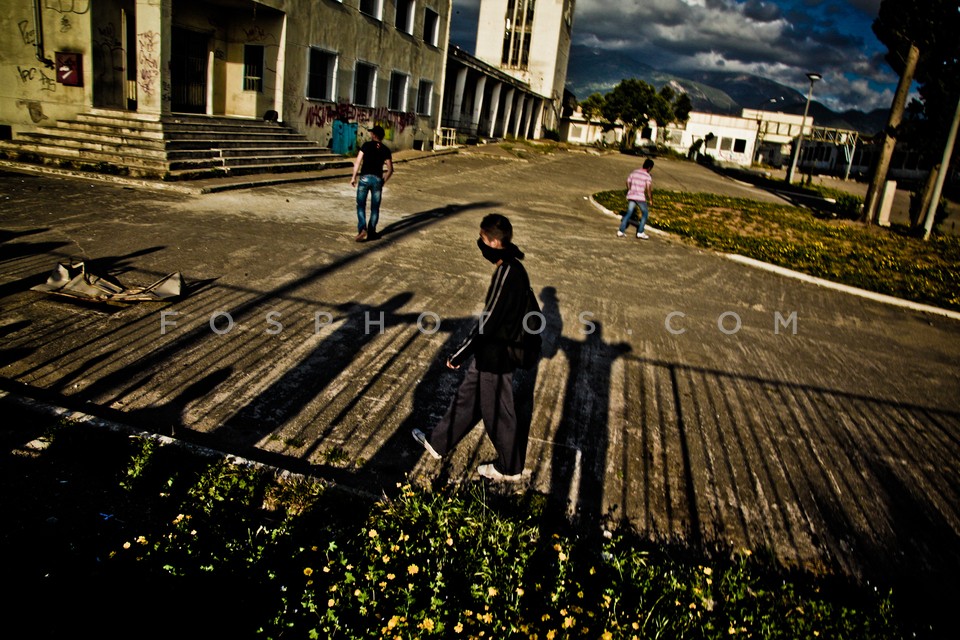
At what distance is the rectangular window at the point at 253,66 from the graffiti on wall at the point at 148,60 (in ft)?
15.3

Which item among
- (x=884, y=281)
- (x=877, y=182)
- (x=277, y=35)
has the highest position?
(x=277, y=35)

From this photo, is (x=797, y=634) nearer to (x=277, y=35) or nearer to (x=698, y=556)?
(x=698, y=556)

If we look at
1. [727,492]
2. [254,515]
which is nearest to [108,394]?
[254,515]

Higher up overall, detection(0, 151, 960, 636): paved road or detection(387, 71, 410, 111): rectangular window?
detection(387, 71, 410, 111): rectangular window

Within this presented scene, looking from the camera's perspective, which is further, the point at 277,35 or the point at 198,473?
the point at 277,35

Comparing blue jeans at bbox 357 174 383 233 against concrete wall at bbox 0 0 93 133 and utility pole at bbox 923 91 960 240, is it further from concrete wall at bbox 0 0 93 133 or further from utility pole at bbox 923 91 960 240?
utility pole at bbox 923 91 960 240

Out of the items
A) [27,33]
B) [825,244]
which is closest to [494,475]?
[825,244]

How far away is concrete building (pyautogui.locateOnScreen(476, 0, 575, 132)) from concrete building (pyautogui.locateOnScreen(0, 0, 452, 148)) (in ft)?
105

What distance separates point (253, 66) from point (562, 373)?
1792 centimetres

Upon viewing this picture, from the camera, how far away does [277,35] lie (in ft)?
60.5

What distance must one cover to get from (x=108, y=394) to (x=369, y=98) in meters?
21.8

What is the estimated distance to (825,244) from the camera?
1388 centimetres

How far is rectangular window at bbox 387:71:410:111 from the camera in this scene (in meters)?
25.9

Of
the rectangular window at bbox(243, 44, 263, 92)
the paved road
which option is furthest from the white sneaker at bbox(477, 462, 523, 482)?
the rectangular window at bbox(243, 44, 263, 92)
